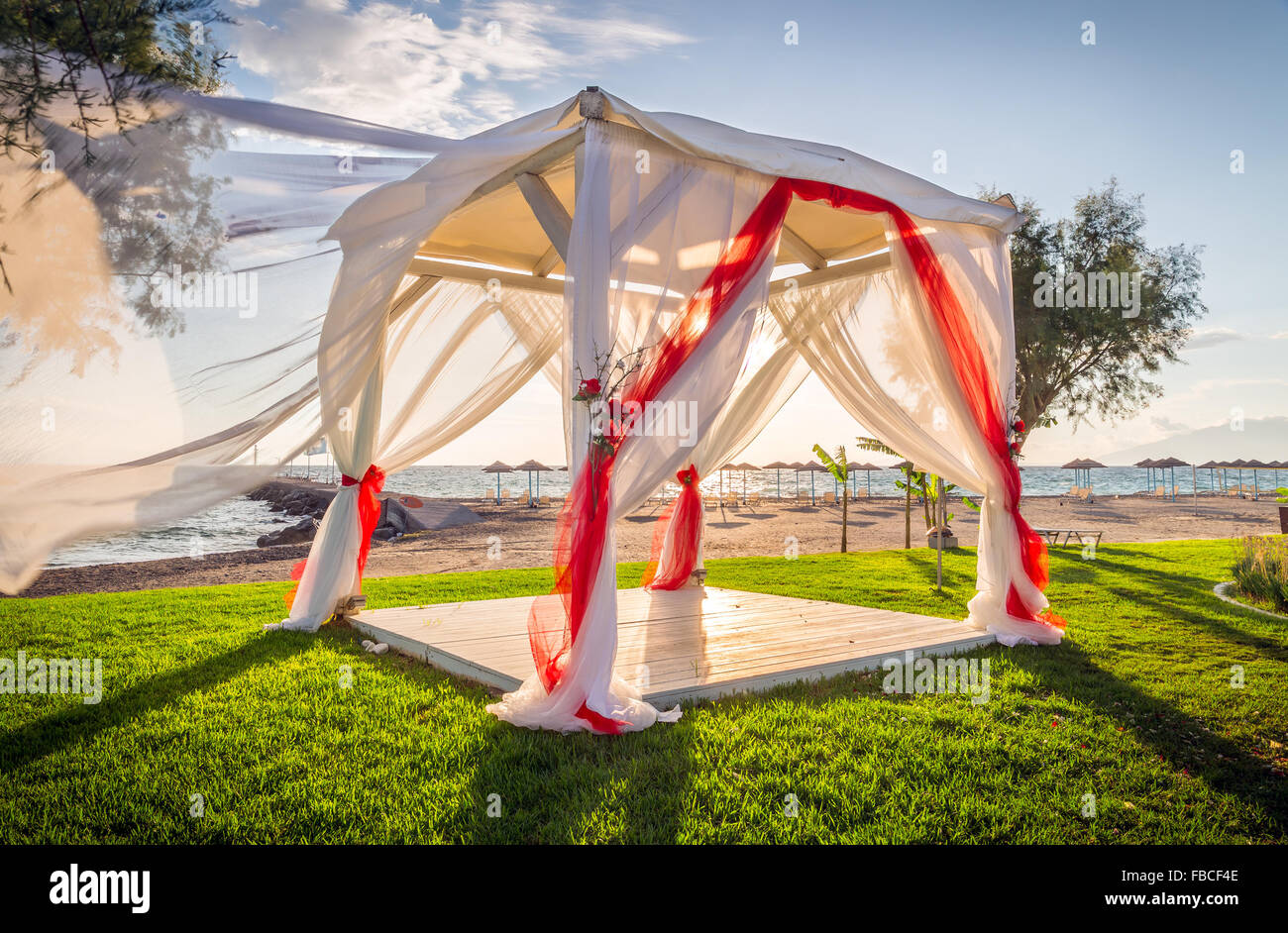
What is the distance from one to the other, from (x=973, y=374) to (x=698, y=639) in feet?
9.28

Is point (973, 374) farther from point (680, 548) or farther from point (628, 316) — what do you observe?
point (680, 548)

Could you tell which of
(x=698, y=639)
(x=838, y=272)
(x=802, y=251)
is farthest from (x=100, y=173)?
(x=838, y=272)

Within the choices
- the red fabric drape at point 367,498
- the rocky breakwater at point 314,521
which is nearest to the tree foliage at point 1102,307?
the red fabric drape at point 367,498

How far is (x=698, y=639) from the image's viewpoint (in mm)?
5668

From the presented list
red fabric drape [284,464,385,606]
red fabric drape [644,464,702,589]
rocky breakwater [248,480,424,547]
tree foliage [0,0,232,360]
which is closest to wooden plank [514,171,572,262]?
tree foliage [0,0,232,360]

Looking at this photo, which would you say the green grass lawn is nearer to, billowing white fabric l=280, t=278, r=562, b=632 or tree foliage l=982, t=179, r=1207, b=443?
billowing white fabric l=280, t=278, r=562, b=632

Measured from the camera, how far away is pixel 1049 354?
13.8 m

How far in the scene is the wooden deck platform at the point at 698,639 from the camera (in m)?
4.71

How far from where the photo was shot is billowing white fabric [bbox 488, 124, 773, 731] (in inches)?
152

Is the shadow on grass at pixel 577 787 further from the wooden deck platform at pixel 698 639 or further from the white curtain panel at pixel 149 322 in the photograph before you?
the white curtain panel at pixel 149 322

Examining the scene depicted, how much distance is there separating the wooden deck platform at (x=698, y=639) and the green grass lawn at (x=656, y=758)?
20cm

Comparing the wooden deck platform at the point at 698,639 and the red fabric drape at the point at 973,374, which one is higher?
the red fabric drape at the point at 973,374
